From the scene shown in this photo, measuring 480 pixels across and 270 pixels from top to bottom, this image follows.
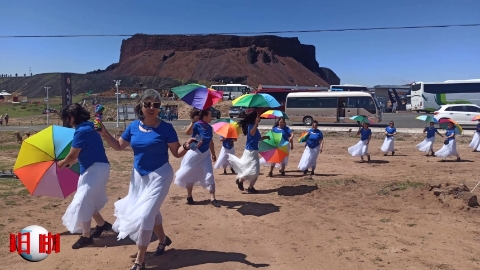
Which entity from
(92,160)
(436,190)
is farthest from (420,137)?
→ (92,160)

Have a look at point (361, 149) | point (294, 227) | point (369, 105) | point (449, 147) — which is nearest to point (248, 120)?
point (294, 227)

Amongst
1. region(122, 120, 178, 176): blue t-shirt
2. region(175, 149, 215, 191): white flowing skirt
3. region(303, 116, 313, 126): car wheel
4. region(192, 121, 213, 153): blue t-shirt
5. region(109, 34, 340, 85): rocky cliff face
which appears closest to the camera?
region(122, 120, 178, 176): blue t-shirt

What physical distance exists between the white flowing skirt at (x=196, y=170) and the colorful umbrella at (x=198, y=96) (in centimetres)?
87

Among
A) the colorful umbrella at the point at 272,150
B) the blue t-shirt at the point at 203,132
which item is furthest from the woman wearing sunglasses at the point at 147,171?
the colorful umbrella at the point at 272,150

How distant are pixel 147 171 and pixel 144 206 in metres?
0.38

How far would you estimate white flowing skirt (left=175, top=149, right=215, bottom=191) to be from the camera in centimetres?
752

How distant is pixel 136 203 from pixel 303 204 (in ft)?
13.6

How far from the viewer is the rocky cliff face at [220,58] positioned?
392 feet

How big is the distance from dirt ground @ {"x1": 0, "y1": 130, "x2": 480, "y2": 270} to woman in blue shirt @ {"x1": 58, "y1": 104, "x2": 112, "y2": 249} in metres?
0.47

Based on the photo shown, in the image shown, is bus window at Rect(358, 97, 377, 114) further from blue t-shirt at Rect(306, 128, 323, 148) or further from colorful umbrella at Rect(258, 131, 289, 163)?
colorful umbrella at Rect(258, 131, 289, 163)

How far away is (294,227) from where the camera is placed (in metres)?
6.60

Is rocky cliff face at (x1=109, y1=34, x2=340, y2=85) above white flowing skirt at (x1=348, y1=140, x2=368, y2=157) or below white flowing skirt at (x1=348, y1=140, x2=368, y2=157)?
above

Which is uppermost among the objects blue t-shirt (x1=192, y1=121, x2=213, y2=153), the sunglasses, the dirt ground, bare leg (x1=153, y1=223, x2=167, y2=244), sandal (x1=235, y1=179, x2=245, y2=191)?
the sunglasses

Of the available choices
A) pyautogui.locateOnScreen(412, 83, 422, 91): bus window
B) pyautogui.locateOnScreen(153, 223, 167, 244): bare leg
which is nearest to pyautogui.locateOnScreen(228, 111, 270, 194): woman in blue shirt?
pyautogui.locateOnScreen(153, 223, 167, 244): bare leg
